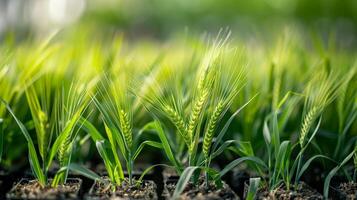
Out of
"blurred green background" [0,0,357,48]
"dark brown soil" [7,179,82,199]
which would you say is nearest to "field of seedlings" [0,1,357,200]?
"dark brown soil" [7,179,82,199]

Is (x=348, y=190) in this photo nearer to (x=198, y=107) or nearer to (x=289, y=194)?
(x=289, y=194)

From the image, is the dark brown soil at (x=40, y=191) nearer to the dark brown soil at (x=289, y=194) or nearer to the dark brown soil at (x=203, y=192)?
the dark brown soil at (x=203, y=192)

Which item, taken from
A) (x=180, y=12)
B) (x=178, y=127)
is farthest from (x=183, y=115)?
(x=180, y=12)

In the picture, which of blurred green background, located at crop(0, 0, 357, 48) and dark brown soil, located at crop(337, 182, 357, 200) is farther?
blurred green background, located at crop(0, 0, 357, 48)

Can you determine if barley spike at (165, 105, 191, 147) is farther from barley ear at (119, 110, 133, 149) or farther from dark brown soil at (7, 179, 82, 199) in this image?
dark brown soil at (7, 179, 82, 199)

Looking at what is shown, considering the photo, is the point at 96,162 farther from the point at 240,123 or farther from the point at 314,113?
the point at 314,113

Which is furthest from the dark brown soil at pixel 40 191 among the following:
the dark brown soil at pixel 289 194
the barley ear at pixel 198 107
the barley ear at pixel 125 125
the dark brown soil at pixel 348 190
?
the dark brown soil at pixel 348 190
